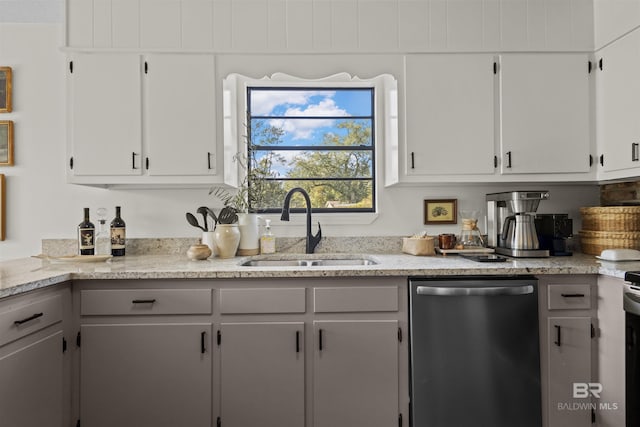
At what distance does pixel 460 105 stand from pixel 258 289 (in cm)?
157

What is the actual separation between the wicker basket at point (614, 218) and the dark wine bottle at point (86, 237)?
10.1 feet

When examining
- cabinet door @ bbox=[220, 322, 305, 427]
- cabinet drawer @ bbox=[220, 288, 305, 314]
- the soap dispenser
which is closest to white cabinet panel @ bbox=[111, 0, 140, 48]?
the soap dispenser

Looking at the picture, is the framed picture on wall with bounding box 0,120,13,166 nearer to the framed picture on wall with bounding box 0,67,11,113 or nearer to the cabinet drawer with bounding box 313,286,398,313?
the framed picture on wall with bounding box 0,67,11,113

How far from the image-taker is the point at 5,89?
2.50 metres

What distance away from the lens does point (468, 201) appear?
262 centimetres

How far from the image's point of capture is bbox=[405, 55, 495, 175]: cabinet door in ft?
7.39

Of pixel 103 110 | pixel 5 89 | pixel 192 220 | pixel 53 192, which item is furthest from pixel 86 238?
pixel 5 89

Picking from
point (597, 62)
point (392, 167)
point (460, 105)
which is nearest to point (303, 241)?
point (392, 167)

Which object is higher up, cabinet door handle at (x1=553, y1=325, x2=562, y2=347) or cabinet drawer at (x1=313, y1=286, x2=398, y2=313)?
cabinet drawer at (x1=313, y1=286, x2=398, y2=313)

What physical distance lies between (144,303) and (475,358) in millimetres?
1576

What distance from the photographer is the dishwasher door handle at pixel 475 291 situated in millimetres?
1787

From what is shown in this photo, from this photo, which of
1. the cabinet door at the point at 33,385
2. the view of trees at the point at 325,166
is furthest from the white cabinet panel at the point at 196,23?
the cabinet door at the point at 33,385

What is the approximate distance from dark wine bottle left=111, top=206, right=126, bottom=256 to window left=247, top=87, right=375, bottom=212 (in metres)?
0.95

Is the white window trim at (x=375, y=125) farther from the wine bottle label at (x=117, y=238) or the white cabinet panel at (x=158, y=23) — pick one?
the wine bottle label at (x=117, y=238)
